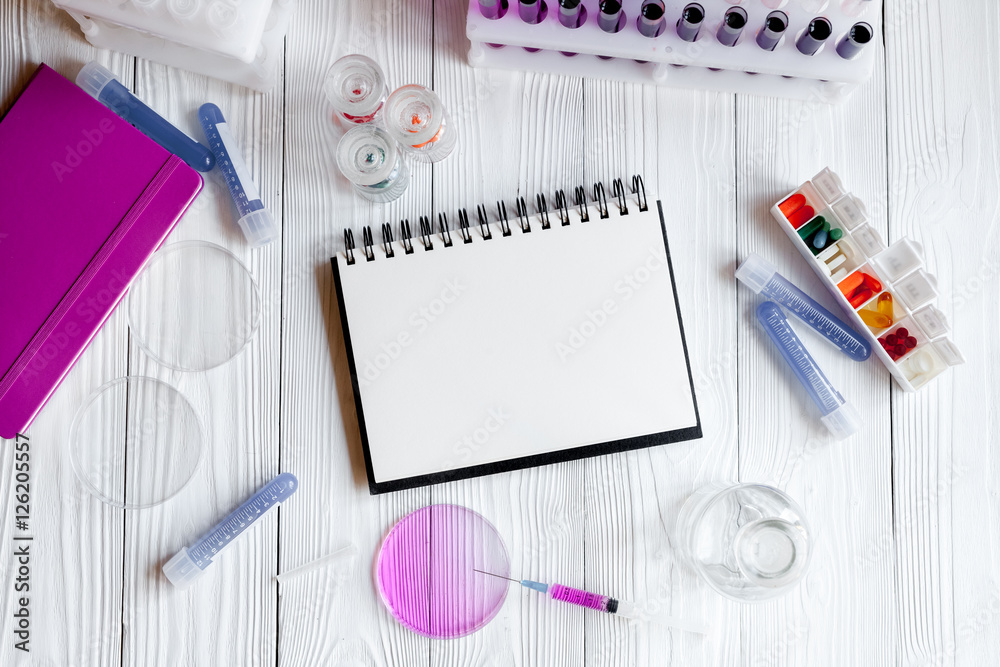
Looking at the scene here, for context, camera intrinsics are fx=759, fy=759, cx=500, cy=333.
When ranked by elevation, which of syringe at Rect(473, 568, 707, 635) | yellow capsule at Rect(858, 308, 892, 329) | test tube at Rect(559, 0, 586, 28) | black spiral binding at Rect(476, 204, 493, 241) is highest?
test tube at Rect(559, 0, 586, 28)

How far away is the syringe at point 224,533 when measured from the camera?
2.71 feet

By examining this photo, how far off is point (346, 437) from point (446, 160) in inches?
13.2

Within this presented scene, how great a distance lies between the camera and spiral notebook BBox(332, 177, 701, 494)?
84 centimetres

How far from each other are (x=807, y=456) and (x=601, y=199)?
0.38m

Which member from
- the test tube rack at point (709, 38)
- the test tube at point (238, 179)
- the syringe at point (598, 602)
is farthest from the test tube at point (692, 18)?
the syringe at point (598, 602)

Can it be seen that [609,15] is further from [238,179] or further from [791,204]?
[238,179]

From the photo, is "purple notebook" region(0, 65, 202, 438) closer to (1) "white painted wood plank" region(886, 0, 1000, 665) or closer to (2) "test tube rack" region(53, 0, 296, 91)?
(2) "test tube rack" region(53, 0, 296, 91)

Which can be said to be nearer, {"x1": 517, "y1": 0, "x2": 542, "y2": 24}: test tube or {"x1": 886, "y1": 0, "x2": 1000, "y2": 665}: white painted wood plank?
{"x1": 517, "y1": 0, "x2": 542, "y2": 24}: test tube

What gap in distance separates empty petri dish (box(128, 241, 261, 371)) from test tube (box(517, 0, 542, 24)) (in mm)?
412

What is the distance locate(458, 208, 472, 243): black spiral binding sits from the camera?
2.78 ft

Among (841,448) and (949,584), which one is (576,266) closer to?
(841,448)

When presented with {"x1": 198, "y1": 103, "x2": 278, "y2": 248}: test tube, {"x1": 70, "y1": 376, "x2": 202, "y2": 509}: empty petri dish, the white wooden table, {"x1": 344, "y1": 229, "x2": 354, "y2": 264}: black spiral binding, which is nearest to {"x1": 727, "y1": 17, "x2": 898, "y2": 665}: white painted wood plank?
the white wooden table

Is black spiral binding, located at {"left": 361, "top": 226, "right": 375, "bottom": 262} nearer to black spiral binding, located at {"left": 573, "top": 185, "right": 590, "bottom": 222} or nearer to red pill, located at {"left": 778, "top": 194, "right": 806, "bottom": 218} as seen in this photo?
black spiral binding, located at {"left": 573, "top": 185, "right": 590, "bottom": 222}

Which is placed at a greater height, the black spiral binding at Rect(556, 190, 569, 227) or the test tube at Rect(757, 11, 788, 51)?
the test tube at Rect(757, 11, 788, 51)
